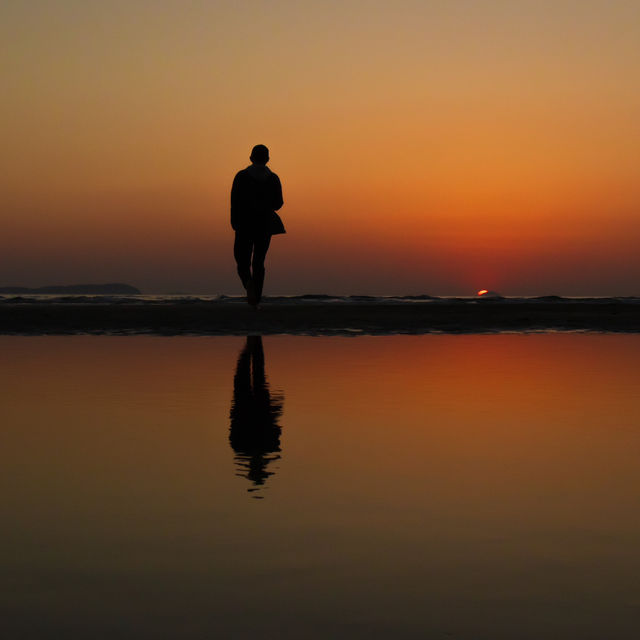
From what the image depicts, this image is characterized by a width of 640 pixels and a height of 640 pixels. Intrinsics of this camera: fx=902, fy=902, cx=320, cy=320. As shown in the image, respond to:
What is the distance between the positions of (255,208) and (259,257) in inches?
30.5

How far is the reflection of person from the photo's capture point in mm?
3490

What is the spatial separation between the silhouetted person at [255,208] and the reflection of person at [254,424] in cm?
664

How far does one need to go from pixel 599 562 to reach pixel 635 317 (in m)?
13.1

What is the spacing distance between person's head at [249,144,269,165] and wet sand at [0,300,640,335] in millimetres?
2308

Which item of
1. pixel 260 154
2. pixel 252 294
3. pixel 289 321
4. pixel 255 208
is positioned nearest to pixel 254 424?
pixel 289 321

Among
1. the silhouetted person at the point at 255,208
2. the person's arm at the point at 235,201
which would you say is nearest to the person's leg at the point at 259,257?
the silhouetted person at the point at 255,208

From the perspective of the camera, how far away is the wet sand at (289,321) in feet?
41.3

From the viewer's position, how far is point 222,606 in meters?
1.97

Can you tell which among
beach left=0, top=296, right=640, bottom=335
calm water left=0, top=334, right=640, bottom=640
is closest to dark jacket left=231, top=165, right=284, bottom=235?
beach left=0, top=296, right=640, bottom=335

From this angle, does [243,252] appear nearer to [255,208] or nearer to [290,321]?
[255,208]

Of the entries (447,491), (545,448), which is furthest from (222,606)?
(545,448)

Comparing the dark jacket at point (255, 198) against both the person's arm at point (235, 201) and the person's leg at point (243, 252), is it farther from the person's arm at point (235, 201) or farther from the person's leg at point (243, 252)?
the person's leg at point (243, 252)

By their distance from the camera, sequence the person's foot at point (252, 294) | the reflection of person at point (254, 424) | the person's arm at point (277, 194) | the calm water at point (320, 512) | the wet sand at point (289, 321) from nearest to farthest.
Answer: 1. the calm water at point (320, 512)
2. the reflection of person at point (254, 424)
3. the wet sand at point (289, 321)
4. the person's arm at point (277, 194)
5. the person's foot at point (252, 294)

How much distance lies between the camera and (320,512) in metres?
2.75
